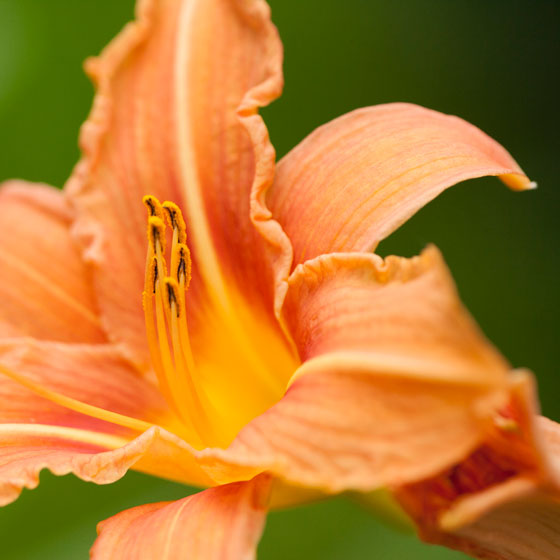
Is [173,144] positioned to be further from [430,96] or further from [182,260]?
[430,96]

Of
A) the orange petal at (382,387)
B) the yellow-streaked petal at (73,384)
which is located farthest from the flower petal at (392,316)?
the yellow-streaked petal at (73,384)

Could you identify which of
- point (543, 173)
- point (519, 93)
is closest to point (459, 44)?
point (519, 93)

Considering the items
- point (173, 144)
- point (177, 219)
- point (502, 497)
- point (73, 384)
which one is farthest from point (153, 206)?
point (502, 497)

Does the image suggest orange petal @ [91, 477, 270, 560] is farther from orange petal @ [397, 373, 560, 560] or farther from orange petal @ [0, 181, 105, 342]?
orange petal @ [0, 181, 105, 342]

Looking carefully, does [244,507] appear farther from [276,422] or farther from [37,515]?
[37,515]

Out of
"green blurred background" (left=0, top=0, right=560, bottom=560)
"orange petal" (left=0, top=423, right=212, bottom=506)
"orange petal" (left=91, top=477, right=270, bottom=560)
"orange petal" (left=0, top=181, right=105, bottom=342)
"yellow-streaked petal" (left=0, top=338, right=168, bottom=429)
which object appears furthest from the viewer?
"green blurred background" (left=0, top=0, right=560, bottom=560)

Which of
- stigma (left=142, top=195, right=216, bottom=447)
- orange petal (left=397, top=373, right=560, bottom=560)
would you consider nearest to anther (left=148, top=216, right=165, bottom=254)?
stigma (left=142, top=195, right=216, bottom=447)
